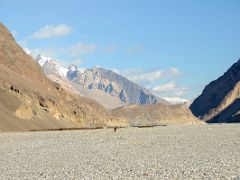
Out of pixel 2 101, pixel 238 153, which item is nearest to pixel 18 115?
pixel 2 101

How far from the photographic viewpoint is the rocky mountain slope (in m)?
106

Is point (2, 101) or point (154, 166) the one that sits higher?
point (2, 101)

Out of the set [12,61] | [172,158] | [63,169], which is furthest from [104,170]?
[12,61]

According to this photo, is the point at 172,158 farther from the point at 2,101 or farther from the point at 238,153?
the point at 2,101

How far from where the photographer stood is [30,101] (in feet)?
387

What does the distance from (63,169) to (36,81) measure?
128m

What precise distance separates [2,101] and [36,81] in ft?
159

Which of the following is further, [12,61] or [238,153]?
[12,61]

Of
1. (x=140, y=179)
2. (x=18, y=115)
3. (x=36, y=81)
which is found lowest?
(x=140, y=179)

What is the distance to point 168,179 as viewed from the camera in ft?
74.7

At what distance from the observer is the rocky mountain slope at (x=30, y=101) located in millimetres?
105688

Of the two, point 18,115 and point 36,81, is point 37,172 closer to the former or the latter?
point 18,115

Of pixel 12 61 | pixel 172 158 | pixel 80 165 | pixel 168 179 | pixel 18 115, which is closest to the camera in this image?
pixel 168 179

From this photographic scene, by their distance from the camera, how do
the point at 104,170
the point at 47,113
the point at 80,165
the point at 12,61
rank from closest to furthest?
1. the point at 104,170
2. the point at 80,165
3. the point at 47,113
4. the point at 12,61
